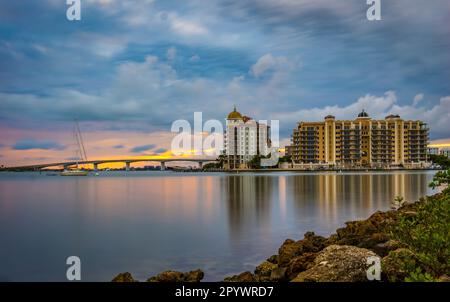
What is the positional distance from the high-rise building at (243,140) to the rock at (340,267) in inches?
6531

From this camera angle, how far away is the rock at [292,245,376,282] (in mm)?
10406

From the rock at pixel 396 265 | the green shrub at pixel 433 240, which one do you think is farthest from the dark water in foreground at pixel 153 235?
the green shrub at pixel 433 240

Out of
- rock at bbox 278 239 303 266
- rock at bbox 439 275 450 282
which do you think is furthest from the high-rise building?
rock at bbox 439 275 450 282

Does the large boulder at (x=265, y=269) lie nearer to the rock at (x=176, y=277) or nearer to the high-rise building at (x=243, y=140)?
the rock at (x=176, y=277)

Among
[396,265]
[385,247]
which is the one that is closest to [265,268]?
[385,247]

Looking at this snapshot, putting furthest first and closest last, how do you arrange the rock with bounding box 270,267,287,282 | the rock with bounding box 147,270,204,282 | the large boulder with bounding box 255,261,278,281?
the large boulder with bounding box 255,261,278,281, the rock with bounding box 147,270,204,282, the rock with bounding box 270,267,287,282

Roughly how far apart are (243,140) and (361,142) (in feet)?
151

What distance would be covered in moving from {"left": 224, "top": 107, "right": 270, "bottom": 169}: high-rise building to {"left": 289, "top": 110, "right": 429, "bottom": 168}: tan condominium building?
64.8ft

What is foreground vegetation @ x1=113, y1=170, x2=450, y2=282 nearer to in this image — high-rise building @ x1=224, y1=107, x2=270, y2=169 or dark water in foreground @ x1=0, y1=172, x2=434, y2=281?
dark water in foreground @ x1=0, y1=172, x2=434, y2=281

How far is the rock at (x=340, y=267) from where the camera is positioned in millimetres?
10406

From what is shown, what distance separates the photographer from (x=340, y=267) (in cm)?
1073

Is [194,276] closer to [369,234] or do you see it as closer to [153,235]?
[369,234]
